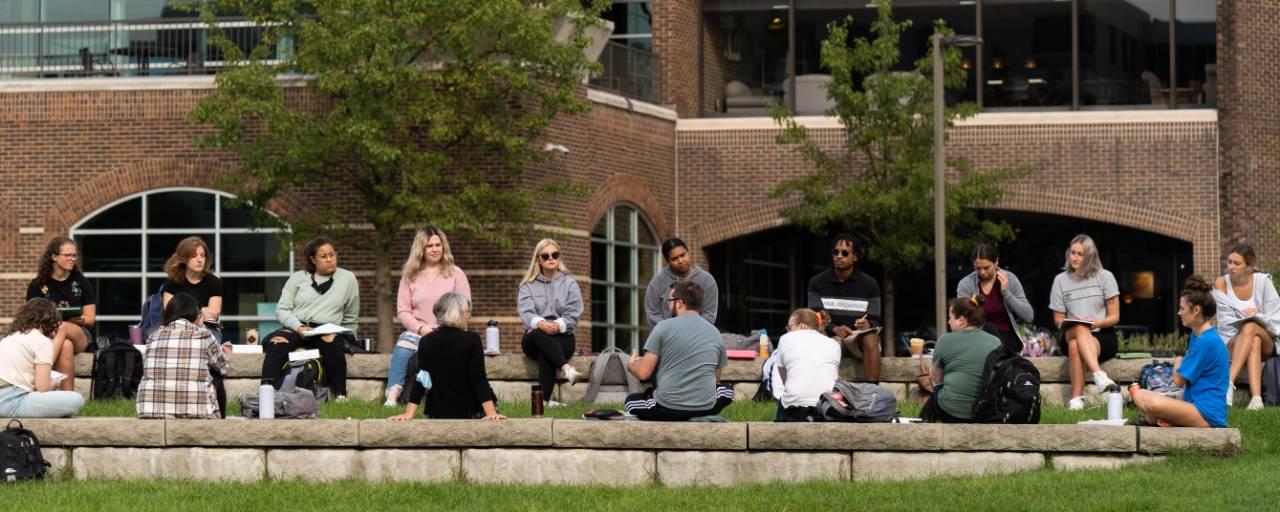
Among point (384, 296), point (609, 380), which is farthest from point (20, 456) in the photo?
point (384, 296)

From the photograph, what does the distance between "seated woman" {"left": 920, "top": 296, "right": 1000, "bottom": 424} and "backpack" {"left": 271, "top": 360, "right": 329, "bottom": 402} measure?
5285 millimetres

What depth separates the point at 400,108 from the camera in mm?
25000

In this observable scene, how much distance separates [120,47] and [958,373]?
16.7m

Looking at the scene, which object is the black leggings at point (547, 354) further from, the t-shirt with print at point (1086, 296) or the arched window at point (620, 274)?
the arched window at point (620, 274)

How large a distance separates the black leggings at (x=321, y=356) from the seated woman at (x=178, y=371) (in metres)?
2.63

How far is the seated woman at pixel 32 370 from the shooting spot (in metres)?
14.1

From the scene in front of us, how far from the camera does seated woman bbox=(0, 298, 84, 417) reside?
14133mm

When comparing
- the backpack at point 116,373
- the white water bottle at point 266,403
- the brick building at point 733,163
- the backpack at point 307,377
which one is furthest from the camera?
the brick building at point 733,163

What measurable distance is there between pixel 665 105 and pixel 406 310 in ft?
46.1

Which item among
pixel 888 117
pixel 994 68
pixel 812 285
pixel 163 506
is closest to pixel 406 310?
pixel 812 285

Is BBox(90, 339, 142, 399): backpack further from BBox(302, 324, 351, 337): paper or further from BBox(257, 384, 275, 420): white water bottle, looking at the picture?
BBox(257, 384, 275, 420): white water bottle

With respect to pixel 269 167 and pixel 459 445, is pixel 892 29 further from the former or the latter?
pixel 459 445

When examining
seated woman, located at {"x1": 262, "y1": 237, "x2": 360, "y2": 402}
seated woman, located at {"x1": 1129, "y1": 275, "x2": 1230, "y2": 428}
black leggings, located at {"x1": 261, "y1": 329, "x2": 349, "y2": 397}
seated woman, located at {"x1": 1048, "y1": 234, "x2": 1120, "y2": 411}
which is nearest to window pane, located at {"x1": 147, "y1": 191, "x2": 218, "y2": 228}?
seated woman, located at {"x1": 262, "y1": 237, "x2": 360, "y2": 402}

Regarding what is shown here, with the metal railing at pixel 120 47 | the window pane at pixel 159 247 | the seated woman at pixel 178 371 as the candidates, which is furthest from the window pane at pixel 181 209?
the seated woman at pixel 178 371
